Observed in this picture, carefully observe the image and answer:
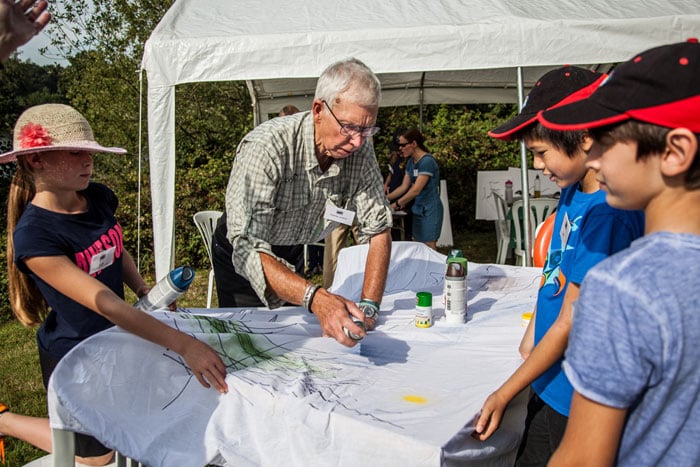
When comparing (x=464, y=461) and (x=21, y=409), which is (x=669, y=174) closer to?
(x=464, y=461)

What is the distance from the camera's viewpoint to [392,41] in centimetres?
386

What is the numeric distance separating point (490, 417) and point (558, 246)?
476mm

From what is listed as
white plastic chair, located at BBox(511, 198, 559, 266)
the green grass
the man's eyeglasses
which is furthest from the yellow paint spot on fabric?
white plastic chair, located at BBox(511, 198, 559, 266)

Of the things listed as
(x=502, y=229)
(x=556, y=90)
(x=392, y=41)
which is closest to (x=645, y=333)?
(x=556, y=90)

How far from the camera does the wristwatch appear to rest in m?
1.98

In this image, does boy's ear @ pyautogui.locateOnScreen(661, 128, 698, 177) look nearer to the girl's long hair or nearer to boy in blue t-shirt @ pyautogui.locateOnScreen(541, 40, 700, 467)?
boy in blue t-shirt @ pyautogui.locateOnScreen(541, 40, 700, 467)

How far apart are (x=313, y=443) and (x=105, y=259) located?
1.05m

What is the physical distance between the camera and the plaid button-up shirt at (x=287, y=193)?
76.0 inches

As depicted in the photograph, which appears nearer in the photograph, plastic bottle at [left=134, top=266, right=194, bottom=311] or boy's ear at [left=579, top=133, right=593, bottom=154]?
boy's ear at [left=579, top=133, right=593, bottom=154]

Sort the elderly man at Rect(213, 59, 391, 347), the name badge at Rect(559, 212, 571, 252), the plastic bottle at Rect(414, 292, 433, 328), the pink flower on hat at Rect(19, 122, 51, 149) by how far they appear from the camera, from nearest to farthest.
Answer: the name badge at Rect(559, 212, 571, 252) < the pink flower on hat at Rect(19, 122, 51, 149) < the elderly man at Rect(213, 59, 391, 347) < the plastic bottle at Rect(414, 292, 433, 328)

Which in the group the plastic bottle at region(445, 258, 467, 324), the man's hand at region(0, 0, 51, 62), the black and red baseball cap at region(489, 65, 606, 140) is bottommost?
the plastic bottle at region(445, 258, 467, 324)

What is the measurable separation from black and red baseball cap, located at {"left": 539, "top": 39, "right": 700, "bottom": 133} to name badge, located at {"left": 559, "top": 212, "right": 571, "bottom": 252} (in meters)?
0.56

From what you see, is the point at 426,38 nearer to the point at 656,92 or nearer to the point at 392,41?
the point at 392,41

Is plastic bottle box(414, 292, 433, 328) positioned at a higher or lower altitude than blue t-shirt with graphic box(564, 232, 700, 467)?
lower
